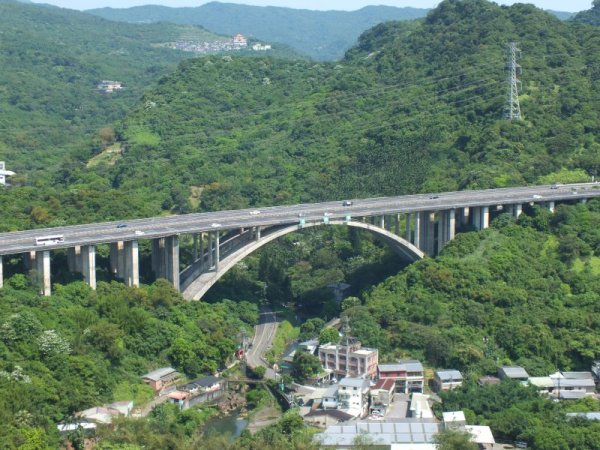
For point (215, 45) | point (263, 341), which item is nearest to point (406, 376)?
point (263, 341)

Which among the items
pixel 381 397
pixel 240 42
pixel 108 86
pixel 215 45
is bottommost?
pixel 381 397

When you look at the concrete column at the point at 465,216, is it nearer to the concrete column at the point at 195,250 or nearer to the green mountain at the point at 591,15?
the concrete column at the point at 195,250

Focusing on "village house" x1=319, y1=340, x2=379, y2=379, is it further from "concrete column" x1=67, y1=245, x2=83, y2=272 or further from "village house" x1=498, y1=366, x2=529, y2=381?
"concrete column" x1=67, y1=245, x2=83, y2=272

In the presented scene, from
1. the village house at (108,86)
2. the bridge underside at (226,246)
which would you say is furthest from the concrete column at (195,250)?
the village house at (108,86)

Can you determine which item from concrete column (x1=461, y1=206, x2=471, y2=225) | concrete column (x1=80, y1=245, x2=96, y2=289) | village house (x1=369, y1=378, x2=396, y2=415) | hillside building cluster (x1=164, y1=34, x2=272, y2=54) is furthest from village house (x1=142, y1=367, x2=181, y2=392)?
hillside building cluster (x1=164, y1=34, x2=272, y2=54)

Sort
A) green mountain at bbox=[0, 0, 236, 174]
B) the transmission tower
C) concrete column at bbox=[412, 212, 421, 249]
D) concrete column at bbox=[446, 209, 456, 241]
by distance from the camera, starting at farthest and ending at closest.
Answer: green mountain at bbox=[0, 0, 236, 174]
the transmission tower
concrete column at bbox=[446, 209, 456, 241]
concrete column at bbox=[412, 212, 421, 249]

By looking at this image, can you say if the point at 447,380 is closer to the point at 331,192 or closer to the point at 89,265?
the point at 89,265
